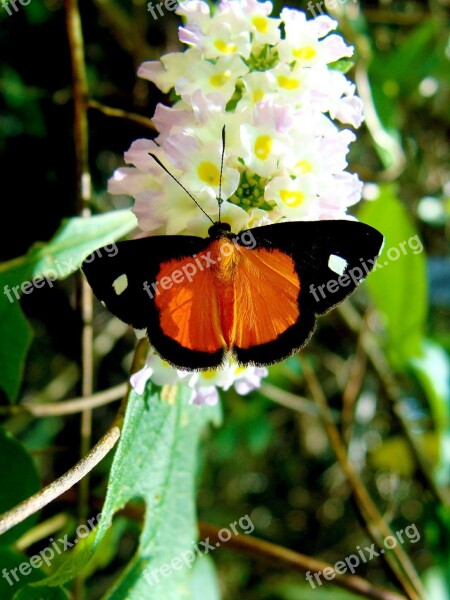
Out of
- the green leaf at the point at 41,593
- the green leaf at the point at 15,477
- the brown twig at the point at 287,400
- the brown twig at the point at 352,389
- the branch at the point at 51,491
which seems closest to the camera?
the branch at the point at 51,491

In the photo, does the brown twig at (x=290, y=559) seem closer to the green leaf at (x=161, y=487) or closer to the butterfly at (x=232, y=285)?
the green leaf at (x=161, y=487)

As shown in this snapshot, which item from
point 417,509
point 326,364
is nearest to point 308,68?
point 326,364

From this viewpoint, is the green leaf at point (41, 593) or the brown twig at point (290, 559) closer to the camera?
the green leaf at point (41, 593)

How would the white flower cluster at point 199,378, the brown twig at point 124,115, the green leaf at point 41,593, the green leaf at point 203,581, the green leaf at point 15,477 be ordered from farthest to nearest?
the green leaf at point 203,581 < the brown twig at point 124,115 < the green leaf at point 15,477 < the white flower cluster at point 199,378 < the green leaf at point 41,593

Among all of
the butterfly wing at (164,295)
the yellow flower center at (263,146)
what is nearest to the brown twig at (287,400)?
the butterfly wing at (164,295)

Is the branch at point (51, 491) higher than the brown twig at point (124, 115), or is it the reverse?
the brown twig at point (124, 115)

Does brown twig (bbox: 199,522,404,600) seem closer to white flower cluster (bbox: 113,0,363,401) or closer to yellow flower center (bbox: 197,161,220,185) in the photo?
white flower cluster (bbox: 113,0,363,401)

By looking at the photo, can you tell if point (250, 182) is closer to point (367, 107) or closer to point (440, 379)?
point (367, 107)
